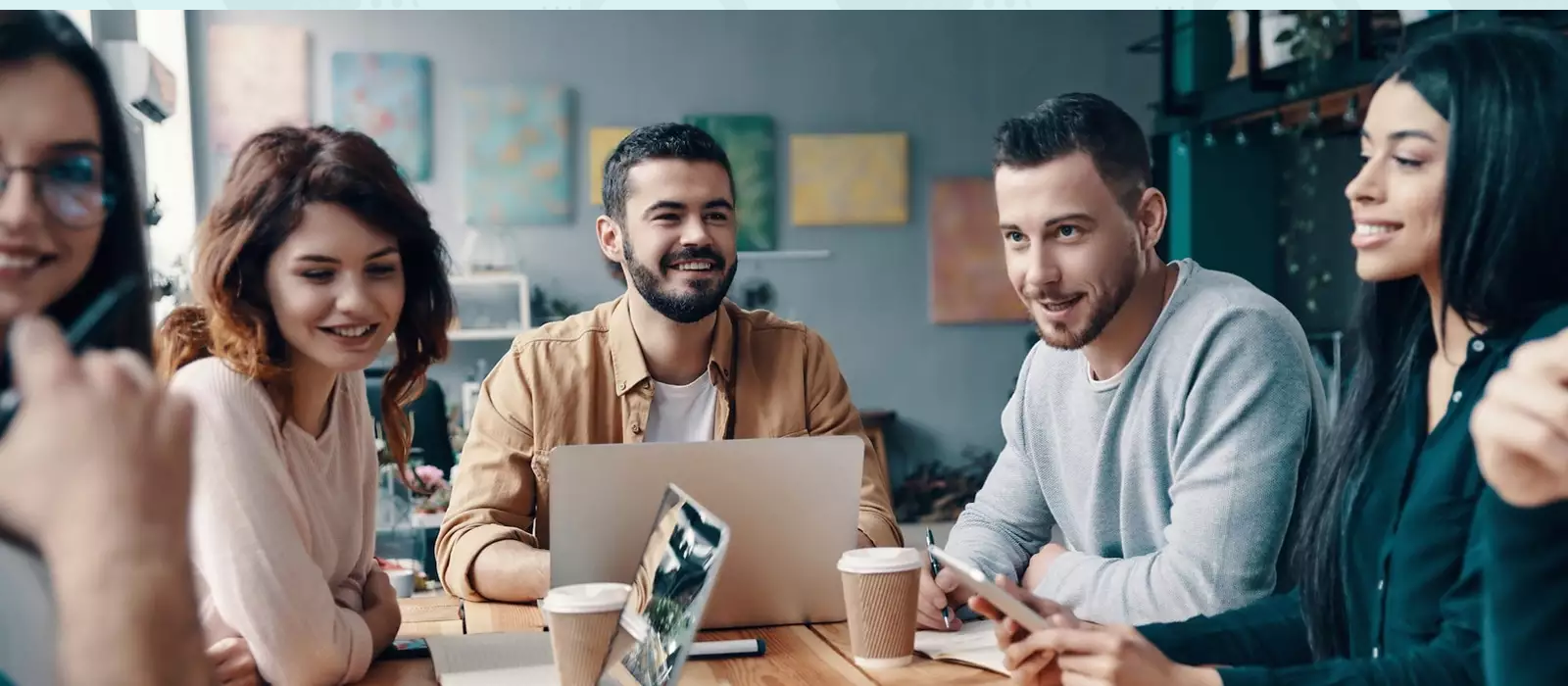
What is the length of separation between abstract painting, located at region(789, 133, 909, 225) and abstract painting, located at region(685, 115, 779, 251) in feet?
0.18

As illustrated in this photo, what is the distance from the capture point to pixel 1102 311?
154cm

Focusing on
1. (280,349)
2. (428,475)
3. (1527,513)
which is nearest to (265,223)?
(280,349)

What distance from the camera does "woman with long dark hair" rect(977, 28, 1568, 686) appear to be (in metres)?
0.89

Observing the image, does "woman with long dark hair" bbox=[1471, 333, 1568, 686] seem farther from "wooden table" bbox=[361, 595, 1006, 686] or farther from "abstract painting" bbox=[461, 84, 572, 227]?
"abstract painting" bbox=[461, 84, 572, 227]

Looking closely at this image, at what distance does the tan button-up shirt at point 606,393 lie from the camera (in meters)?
1.67

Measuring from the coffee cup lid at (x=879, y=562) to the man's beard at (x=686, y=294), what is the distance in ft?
2.37

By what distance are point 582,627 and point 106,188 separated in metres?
0.50

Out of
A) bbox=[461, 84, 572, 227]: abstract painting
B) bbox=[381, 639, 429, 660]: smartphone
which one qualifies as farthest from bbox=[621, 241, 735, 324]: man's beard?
bbox=[461, 84, 572, 227]: abstract painting

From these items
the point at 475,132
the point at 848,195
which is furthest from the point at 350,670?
the point at 475,132

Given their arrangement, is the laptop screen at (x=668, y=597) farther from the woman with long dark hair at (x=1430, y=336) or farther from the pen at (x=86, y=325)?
the pen at (x=86, y=325)

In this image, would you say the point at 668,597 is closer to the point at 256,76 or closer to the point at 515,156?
the point at 515,156

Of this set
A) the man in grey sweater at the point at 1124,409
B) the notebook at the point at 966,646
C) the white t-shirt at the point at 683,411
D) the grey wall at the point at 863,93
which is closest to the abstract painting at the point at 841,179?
the grey wall at the point at 863,93

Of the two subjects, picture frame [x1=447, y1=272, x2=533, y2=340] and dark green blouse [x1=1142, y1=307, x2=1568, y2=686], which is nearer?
dark green blouse [x1=1142, y1=307, x2=1568, y2=686]

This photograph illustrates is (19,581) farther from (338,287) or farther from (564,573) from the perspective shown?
(564,573)
